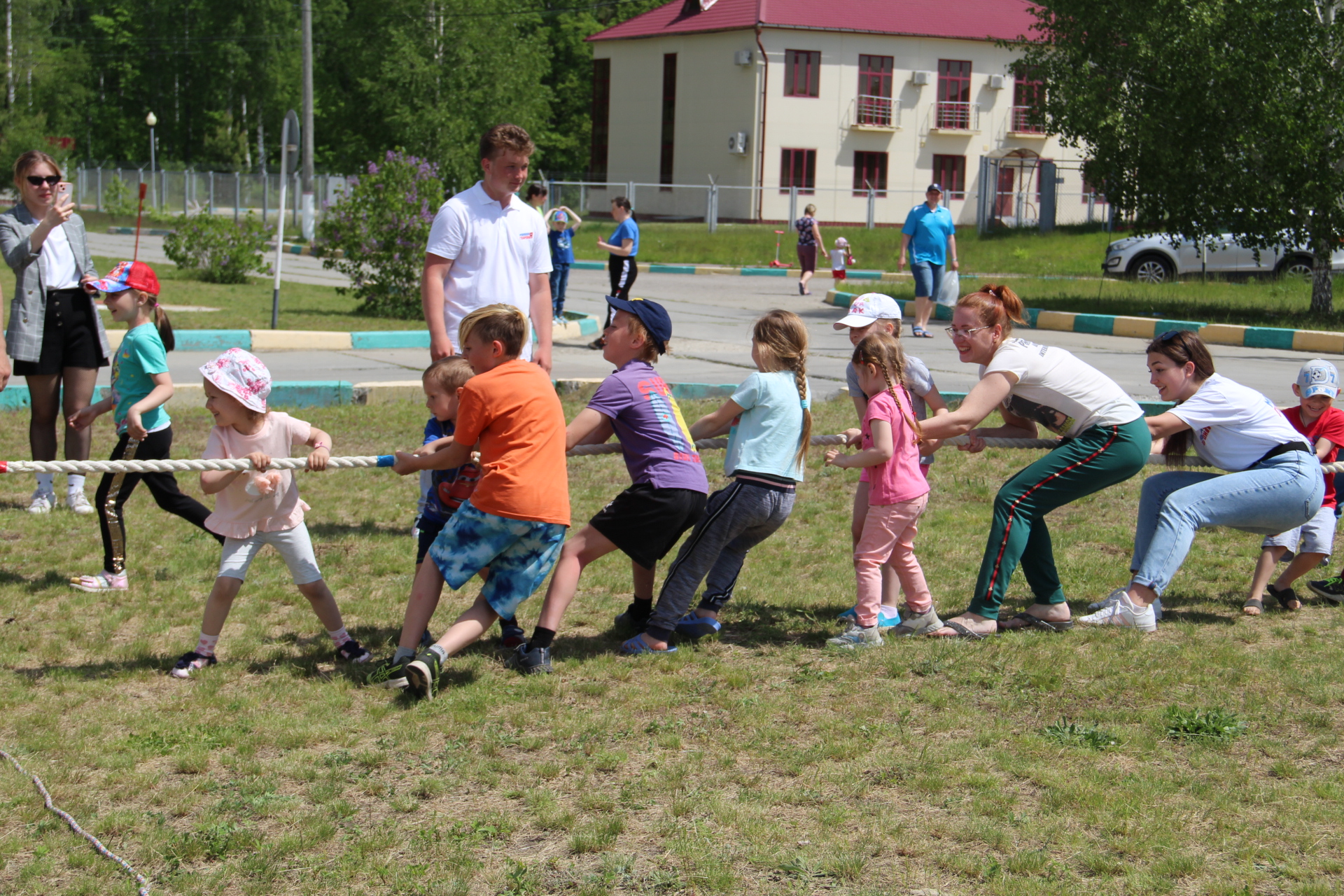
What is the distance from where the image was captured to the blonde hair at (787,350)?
557 cm

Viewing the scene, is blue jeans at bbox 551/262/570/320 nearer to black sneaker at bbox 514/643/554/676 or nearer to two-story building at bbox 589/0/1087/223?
black sneaker at bbox 514/643/554/676

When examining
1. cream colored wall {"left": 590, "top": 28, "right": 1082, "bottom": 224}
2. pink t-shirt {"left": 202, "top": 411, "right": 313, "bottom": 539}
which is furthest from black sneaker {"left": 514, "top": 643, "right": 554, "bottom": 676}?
cream colored wall {"left": 590, "top": 28, "right": 1082, "bottom": 224}

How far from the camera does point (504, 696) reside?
4887 millimetres

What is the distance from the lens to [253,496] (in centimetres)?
508

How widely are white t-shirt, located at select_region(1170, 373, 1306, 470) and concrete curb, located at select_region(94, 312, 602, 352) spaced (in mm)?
10283

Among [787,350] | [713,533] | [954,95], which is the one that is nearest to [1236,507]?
[787,350]

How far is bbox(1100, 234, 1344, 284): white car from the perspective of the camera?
24953mm

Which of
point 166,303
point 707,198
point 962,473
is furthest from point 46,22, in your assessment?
point 962,473

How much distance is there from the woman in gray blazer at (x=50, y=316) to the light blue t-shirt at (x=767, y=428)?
3.60m

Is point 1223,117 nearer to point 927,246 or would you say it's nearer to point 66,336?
point 927,246

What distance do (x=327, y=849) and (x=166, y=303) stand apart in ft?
56.3

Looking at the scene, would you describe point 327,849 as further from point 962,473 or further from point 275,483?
point 962,473

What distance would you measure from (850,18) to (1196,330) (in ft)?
112

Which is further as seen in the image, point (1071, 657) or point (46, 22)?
point (46, 22)
